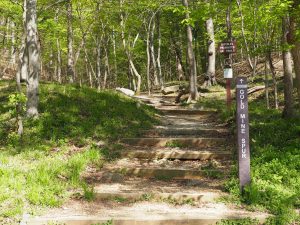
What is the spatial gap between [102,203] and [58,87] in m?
9.10

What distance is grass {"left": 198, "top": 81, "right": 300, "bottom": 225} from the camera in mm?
6145

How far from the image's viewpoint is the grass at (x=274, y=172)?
6145mm

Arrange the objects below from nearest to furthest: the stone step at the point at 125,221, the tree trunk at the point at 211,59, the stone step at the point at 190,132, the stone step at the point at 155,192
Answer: the stone step at the point at 125,221 < the stone step at the point at 155,192 < the stone step at the point at 190,132 < the tree trunk at the point at 211,59

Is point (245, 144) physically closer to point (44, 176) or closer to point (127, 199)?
point (127, 199)

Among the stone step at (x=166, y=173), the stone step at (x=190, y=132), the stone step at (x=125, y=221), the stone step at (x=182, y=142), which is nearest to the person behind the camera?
the stone step at (x=125, y=221)

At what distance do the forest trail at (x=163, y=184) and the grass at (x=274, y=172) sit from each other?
0.35 meters

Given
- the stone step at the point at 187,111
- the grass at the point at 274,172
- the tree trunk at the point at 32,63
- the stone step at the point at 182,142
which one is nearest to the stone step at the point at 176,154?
Result: the stone step at the point at 182,142

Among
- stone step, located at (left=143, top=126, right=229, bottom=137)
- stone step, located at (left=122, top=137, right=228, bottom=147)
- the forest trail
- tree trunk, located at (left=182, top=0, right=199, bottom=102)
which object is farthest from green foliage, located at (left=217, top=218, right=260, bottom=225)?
tree trunk, located at (left=182, top=0, right=199, bottom=102)

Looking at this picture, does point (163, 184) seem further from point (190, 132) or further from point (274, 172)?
point (190, 132)

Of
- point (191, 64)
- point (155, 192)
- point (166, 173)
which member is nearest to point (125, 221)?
point (155, 192)

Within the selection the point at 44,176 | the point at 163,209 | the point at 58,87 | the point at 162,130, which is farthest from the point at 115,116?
the point at 163,209

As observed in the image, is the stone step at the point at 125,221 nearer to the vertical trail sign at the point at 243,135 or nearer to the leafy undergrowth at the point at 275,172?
the leafy undergrowth at the point at 275,172

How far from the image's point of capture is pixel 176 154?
922 centimetres

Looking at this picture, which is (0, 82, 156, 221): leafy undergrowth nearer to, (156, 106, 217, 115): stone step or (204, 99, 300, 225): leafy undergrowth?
(156, 106, 217, 115): stone step
